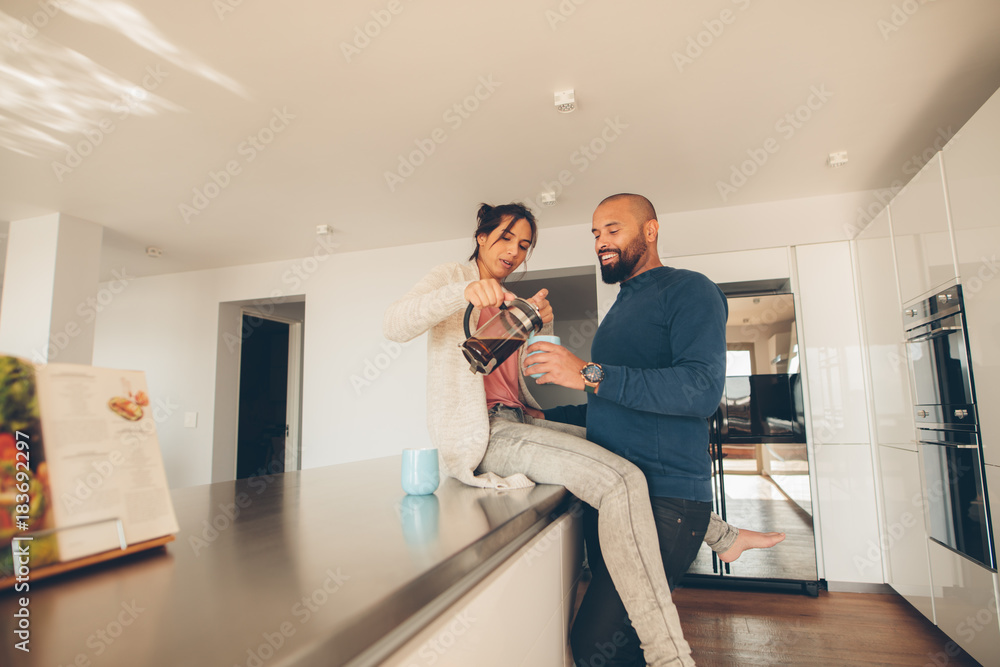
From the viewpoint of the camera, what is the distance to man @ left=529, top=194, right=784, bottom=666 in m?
1.14

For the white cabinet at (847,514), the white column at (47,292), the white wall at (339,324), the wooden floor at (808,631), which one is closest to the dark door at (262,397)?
the white wall at (339,324)

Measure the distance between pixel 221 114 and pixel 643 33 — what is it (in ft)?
5.83

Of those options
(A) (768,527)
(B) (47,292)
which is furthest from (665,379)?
(B) (47,292)

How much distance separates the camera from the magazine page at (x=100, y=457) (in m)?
0.47

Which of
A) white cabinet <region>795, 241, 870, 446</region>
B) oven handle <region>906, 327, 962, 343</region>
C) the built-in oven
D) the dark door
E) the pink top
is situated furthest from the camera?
the dark door

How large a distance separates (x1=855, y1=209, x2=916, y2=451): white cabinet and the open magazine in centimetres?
296

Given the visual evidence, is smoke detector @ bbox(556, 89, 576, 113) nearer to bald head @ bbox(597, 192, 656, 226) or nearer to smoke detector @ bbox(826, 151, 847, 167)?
bald head @ bbox(597, 192, 656, 226)

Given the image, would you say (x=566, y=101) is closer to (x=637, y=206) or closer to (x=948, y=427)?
(x=637, y=206)

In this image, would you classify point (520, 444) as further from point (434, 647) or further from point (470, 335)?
point (434, 647)

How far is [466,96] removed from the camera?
2191mm

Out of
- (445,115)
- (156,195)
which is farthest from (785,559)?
(156,195)

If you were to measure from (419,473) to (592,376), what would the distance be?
431mm

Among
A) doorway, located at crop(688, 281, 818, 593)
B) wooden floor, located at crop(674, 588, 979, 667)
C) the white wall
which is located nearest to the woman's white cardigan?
wooden floor, located at crop(674, 588, 979, 667)

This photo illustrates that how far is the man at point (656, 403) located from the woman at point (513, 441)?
13 cm
